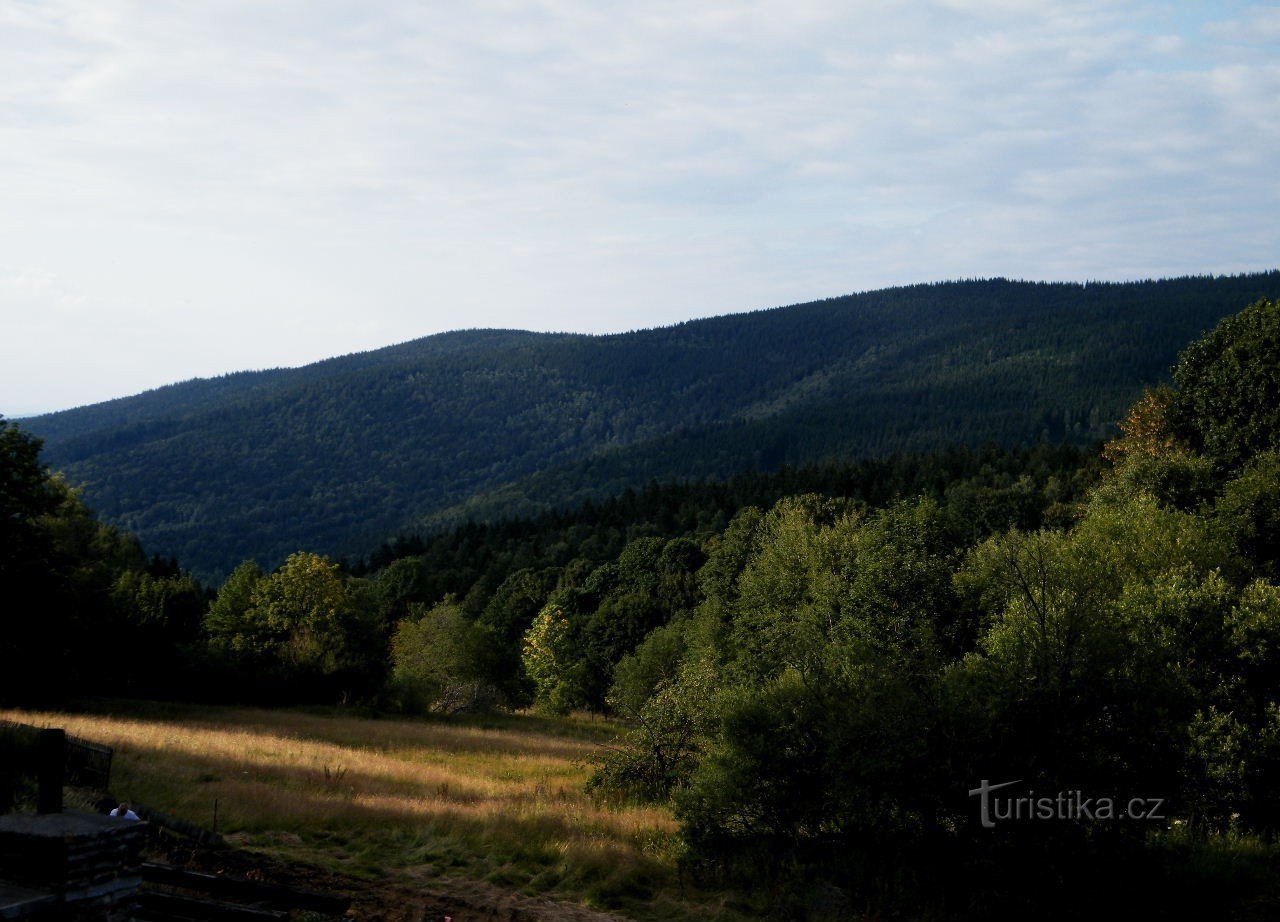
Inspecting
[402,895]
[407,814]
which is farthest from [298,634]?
[402,895]

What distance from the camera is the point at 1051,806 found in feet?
55.6

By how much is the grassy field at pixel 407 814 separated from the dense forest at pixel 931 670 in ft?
5.27

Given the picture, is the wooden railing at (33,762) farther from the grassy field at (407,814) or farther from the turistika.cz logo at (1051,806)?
the turistika.cz logo at (1051,806)

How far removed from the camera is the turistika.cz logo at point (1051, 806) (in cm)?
1691

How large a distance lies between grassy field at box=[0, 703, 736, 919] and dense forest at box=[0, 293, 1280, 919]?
1607 millimetres

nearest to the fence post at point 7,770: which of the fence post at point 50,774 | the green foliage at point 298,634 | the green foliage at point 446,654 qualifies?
the fence post at point 50,774

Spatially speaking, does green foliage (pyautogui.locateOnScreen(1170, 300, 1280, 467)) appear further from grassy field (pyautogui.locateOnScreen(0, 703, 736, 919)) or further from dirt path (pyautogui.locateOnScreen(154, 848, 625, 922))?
dirt path (pyautogui.locateOnScreen(154, 848, 625, 922))

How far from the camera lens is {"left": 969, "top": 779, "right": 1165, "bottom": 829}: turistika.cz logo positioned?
16.9m

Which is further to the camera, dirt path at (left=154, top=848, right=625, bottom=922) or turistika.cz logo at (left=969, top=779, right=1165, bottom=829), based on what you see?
turistika.cz logo at (left=969, top=779, right=1165, bottom=829)

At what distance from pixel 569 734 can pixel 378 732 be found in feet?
49.4

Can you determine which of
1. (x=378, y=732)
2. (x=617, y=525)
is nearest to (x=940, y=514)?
(x=378, y=732)

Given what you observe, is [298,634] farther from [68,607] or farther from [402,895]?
[402,895]

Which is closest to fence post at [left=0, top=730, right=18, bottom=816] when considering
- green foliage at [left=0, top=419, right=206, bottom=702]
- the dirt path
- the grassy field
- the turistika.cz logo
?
the grassy field

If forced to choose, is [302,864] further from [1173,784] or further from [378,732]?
[378,732]
